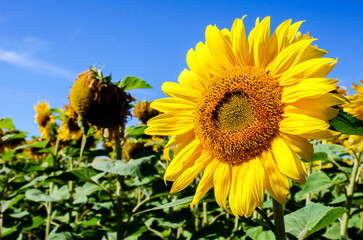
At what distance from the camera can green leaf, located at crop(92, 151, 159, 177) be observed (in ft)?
7.57

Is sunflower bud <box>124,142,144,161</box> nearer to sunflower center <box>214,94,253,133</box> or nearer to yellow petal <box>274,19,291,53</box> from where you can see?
sunflower center <box>214,94,253,133</box>

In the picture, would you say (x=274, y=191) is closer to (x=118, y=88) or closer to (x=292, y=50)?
(x=292, y=50)

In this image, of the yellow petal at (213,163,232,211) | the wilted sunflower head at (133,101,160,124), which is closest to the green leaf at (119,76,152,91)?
the yellow petal at (213,163,232,211)

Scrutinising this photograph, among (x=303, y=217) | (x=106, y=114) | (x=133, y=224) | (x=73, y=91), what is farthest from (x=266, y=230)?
(x=73, y=91)

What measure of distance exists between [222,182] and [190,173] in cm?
16

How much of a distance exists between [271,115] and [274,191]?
0.31 meters

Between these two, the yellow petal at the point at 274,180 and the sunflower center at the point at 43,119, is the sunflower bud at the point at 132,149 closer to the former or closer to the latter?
the sunflower center at the point at 43,119

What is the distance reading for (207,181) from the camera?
1440mm

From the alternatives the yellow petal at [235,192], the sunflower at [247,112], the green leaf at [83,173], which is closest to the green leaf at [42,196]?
the green leaf at [83,173]

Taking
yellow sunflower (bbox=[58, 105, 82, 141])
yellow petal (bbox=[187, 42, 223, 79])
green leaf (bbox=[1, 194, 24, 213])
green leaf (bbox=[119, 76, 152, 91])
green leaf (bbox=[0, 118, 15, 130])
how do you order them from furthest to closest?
yellow sunflower (bbox=[58, 105, 82, 141]) < green leaf (bbox=[1, 194, 24, 213]) < green leaf (bbox=[0, 118, 15, 130]) < green leaf (bbox=[119, 76, 152, 91]) < yellow petal (bbox=[187, 42, 223, 79])

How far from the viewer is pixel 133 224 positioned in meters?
3.15

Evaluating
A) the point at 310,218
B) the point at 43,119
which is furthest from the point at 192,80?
the point at 43,119

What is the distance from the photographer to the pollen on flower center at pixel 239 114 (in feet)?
4.38

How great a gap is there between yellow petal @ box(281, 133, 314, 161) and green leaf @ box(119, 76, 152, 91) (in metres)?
1.79
